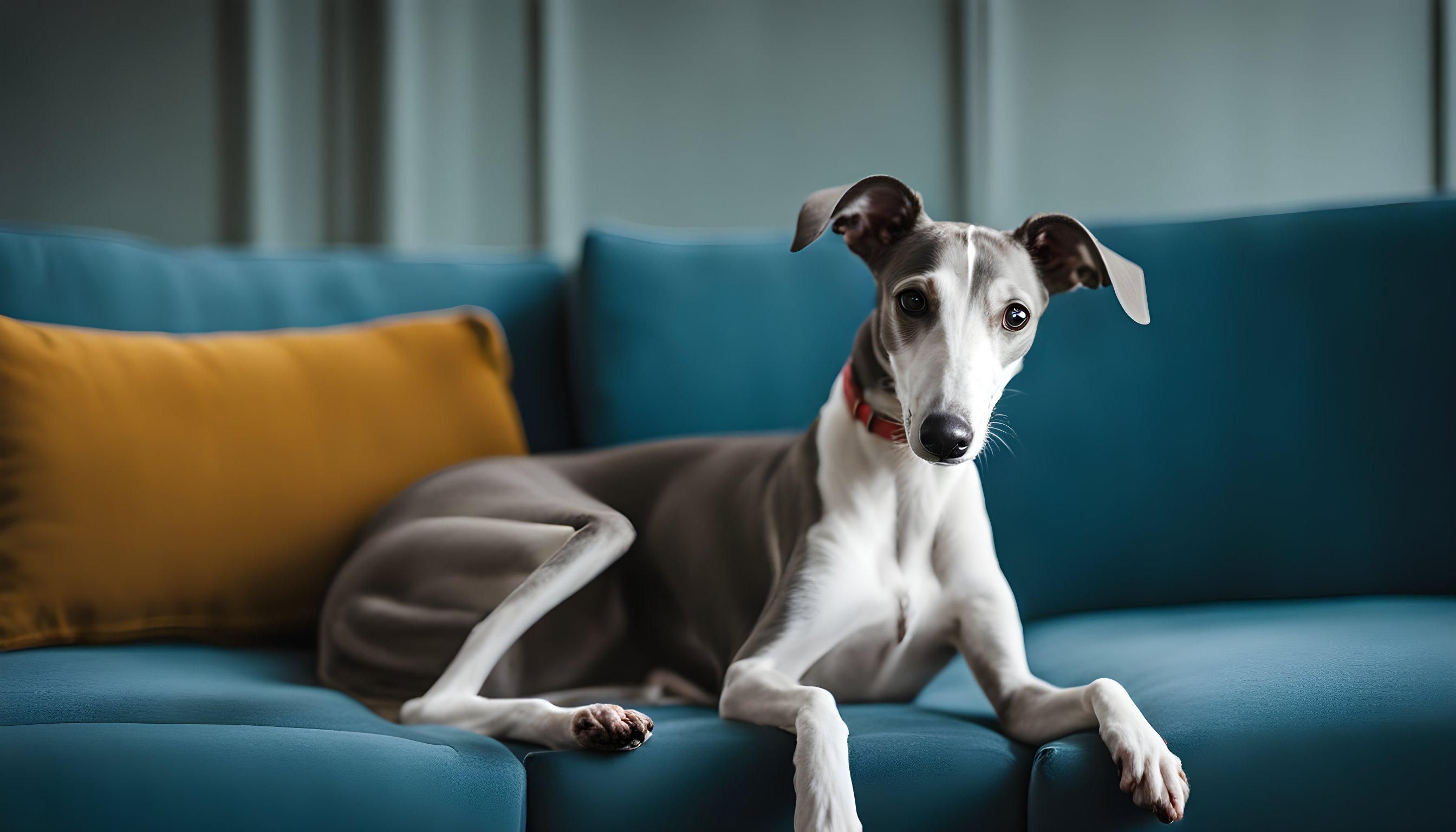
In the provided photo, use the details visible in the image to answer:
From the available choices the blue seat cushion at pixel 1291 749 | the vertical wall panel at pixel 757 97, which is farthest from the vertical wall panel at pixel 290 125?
the blue seat cushion at pixel 1291 749

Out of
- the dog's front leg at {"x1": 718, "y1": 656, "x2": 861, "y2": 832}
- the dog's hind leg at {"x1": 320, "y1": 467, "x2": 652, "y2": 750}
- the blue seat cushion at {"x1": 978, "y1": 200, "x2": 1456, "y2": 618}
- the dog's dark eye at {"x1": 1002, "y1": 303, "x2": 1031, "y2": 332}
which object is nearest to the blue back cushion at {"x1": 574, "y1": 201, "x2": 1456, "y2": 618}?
the blue seat cushion at {"x1": 978, "y1": 200, "x2": 1456, "y2": 618}

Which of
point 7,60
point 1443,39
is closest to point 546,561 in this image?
point 7,60

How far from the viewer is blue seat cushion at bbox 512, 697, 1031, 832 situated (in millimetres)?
1221

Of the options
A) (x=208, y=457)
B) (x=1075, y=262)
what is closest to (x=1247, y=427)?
(x=1075, y=262)

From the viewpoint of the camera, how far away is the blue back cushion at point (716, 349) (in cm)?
215

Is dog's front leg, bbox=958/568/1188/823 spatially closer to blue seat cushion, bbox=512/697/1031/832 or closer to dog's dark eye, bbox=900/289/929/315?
blue seat cushion, bbox=512/697/1031/832

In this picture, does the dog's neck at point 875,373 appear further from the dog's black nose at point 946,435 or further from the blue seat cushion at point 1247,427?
the blue seat cushion at point 1247,427

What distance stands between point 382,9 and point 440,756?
244cm

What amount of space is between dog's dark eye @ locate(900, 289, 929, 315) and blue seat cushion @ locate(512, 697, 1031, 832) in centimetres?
Answer: 56

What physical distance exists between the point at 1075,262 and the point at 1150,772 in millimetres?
756

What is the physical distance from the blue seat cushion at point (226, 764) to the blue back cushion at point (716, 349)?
2.96ft

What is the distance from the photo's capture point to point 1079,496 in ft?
6.75

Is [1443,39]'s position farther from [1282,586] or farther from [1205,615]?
[1205,615]

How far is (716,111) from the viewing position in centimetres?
300
